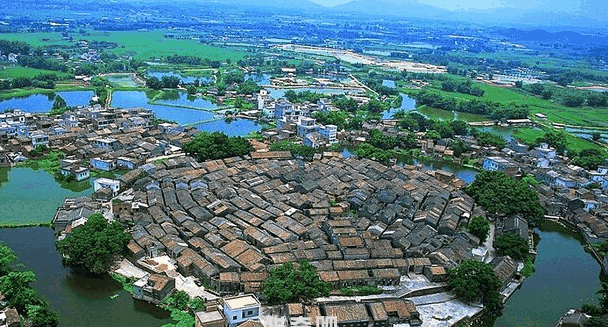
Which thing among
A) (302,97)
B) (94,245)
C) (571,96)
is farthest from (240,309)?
(571,96)

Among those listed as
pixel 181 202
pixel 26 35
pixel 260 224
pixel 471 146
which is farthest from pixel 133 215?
pixel 26 35

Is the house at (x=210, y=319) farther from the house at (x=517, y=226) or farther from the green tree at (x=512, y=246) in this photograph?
the house at (x=517, y=226)

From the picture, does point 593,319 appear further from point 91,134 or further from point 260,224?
point 91,134

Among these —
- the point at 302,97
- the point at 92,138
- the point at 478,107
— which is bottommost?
the point at 302,97

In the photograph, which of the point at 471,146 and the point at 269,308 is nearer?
the point at 269,308

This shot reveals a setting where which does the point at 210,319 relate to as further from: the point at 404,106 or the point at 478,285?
the point at 404,106
